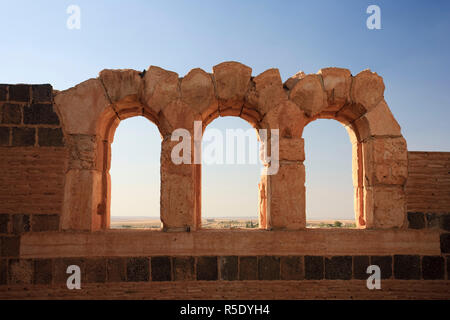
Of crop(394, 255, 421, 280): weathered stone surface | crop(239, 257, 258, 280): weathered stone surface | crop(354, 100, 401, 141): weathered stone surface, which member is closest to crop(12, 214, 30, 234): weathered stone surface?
crop(239, 257, 258, 280): weathered stone surface

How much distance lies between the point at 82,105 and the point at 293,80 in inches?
133

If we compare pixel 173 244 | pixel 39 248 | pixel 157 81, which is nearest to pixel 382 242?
pixel 173 244

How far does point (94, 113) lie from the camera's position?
16.8ft

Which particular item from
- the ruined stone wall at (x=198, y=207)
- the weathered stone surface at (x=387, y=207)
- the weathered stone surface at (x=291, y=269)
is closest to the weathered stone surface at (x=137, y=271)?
the ruined stone wall at (x=198, y=207)

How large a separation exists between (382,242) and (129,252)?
3.78 meters

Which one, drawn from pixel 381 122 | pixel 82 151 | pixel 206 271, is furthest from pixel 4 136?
pixel 381 122

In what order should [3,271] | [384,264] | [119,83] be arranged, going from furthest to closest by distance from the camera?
[119,83] < [384,264] < [3,271]

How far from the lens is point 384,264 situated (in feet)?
16.3

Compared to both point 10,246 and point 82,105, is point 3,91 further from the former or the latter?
point 10,246

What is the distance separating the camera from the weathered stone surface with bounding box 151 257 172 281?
4809mm

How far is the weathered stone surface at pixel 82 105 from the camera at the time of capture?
5.10 meters

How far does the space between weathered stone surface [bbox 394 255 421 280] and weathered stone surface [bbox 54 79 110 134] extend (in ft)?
16.5

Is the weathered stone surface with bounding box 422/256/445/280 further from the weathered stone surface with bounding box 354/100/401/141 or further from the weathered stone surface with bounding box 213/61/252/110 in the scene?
the weathered stone surface with bounding box 213/61/252/110
